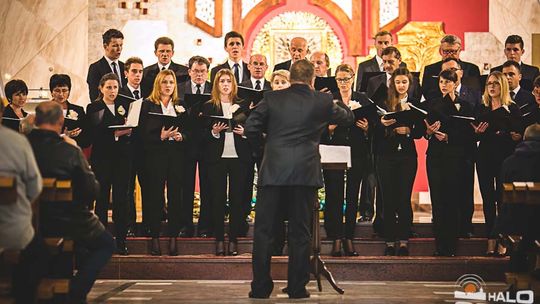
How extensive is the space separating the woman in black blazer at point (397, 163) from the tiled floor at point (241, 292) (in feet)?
1.86

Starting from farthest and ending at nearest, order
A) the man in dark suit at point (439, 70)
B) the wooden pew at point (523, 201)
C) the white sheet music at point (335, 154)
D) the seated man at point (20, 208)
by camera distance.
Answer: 1. the man in dark suit at point (439, 70)
2. the white sheet music at point (335, 154)
3. the wooden pew at point (523, 201)
4. the seated man at point (20, 208)

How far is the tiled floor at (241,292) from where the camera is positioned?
6.02 meters

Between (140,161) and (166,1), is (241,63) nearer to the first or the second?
(140,161)

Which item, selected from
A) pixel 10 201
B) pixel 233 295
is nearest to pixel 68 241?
pixel 10 201

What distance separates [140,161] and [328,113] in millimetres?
2151

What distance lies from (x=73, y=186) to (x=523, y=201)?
258 centimetres

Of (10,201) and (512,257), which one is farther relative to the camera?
(512,257)

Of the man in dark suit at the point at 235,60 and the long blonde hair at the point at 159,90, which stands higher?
the man in dark suit at the point at 235,60

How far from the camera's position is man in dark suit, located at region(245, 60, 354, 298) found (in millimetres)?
5938

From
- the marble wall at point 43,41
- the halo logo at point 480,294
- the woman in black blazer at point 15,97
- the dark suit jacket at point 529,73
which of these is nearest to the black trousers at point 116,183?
the woman in black blazer at point 15,97

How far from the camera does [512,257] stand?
599cm

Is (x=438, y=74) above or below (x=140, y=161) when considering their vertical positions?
above

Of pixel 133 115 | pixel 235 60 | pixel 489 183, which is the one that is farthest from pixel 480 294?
pixel 235 60

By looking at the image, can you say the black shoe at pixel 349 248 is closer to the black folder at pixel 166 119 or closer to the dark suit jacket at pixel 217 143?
the dark suit jacket at pixel 217 143
